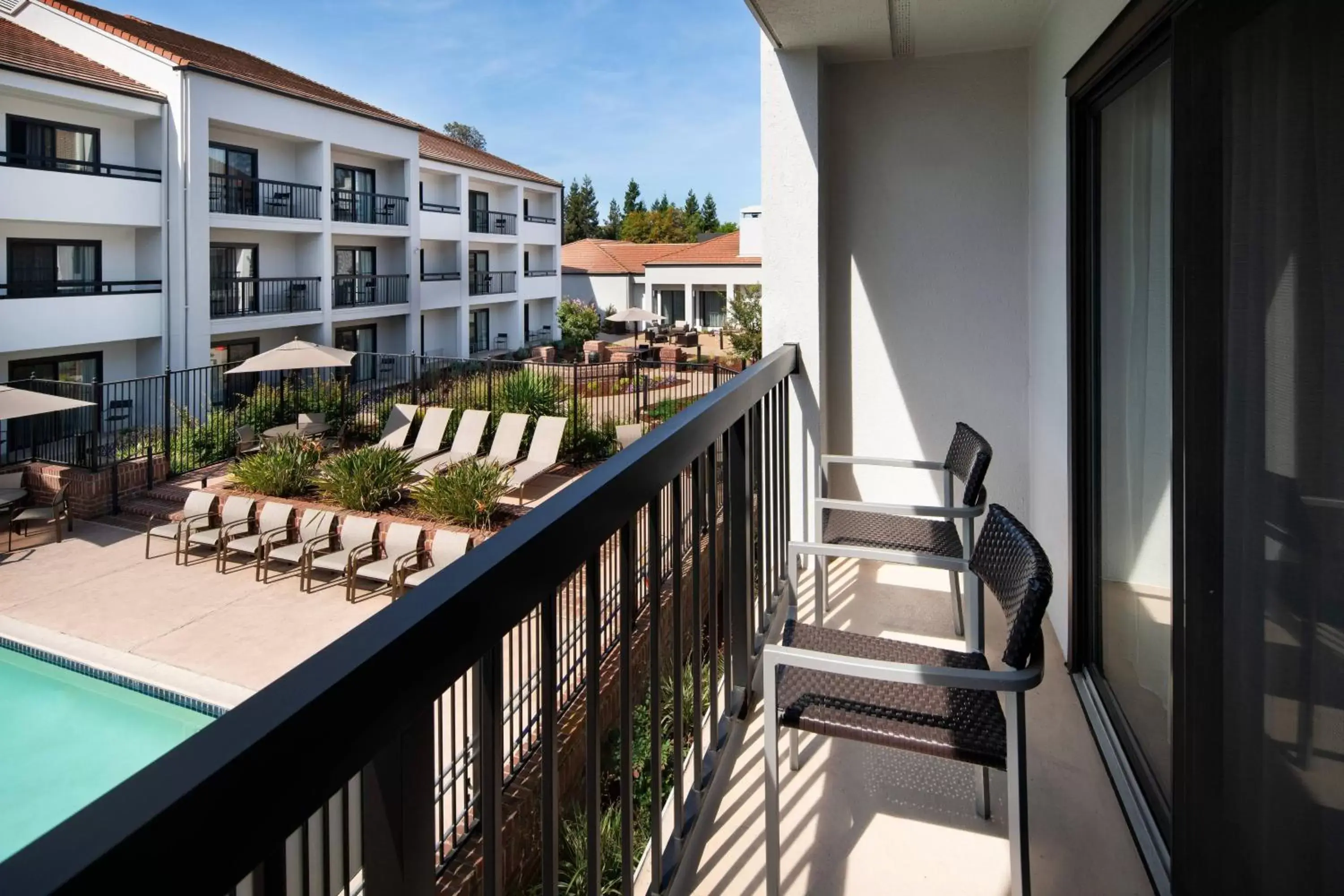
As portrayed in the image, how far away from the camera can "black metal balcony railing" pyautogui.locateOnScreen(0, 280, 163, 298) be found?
1404 cm

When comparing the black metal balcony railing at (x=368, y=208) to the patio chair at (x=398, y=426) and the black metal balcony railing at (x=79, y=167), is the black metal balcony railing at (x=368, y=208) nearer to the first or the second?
the black metal balcony railing at (x=79, y=167)

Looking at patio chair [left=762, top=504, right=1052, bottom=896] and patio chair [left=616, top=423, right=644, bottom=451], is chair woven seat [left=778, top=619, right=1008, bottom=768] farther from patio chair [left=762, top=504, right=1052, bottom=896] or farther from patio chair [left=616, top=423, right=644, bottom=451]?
patio chair [left=616, top=423, right=644, bottom=451]

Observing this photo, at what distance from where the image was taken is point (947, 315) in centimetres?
371

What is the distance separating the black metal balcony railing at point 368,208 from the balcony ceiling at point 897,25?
1825 centimetres

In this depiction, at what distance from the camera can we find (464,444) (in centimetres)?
1208

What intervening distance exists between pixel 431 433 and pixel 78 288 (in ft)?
24.4

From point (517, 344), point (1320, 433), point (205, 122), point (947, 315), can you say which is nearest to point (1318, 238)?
point (1320, 433)

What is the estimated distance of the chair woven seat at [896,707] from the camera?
1520 mm

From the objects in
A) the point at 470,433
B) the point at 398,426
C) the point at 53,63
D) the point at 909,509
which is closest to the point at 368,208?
the point at 53,63

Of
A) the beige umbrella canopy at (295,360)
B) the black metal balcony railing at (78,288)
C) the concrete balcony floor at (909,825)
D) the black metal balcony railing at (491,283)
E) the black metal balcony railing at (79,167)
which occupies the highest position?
the black metal balcony railing at (79,167)

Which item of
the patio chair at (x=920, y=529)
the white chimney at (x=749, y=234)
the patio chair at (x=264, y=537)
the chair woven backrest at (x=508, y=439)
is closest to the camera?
the patio chair at (x=920, y=529)

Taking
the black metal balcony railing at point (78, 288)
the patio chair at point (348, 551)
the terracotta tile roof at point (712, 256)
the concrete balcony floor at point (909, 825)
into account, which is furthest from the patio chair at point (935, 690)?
the terracotta tile roof at point (712, 256)

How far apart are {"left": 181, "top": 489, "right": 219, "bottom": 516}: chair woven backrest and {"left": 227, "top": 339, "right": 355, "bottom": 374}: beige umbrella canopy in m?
3.29

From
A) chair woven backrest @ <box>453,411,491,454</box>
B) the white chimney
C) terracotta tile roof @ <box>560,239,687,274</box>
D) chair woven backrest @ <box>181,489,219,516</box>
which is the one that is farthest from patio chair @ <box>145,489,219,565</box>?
the white chimney
